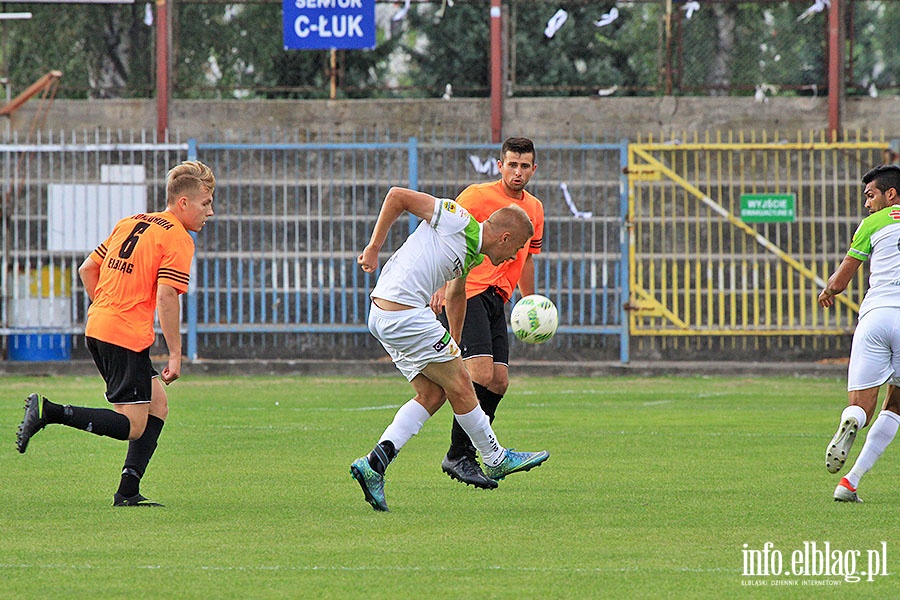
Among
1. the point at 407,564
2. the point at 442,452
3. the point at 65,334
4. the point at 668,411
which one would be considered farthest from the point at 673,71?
the point at 407,564

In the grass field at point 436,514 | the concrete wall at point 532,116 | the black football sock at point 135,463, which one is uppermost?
the concrete wall at point 532,116

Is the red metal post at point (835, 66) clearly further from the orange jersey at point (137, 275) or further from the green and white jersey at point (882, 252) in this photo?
the orange jersey at point (137, 275)

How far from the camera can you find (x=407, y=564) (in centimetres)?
605

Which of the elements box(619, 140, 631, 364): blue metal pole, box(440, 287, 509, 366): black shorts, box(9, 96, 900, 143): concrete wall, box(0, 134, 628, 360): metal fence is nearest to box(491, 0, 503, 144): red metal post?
box(9, 96, 900, 143): concrete wall

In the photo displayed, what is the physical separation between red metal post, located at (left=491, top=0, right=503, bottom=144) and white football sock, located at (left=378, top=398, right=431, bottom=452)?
Answer: 38.4 feet

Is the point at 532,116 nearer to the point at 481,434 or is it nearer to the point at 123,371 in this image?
the point at 481,434

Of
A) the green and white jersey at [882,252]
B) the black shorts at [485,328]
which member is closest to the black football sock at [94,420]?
the black shorts at [485,328]

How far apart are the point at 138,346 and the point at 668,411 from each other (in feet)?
24.8

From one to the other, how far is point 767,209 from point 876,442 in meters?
11.0

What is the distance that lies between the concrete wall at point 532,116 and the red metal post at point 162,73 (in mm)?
143

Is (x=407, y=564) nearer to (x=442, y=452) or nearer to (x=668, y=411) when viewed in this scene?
(x=442, y=452)

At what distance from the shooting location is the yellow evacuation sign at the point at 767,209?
1873cm

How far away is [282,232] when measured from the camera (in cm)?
1925

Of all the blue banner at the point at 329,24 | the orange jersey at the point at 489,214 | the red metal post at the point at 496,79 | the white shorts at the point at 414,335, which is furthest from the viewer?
the blue banner at the point at 329,24
